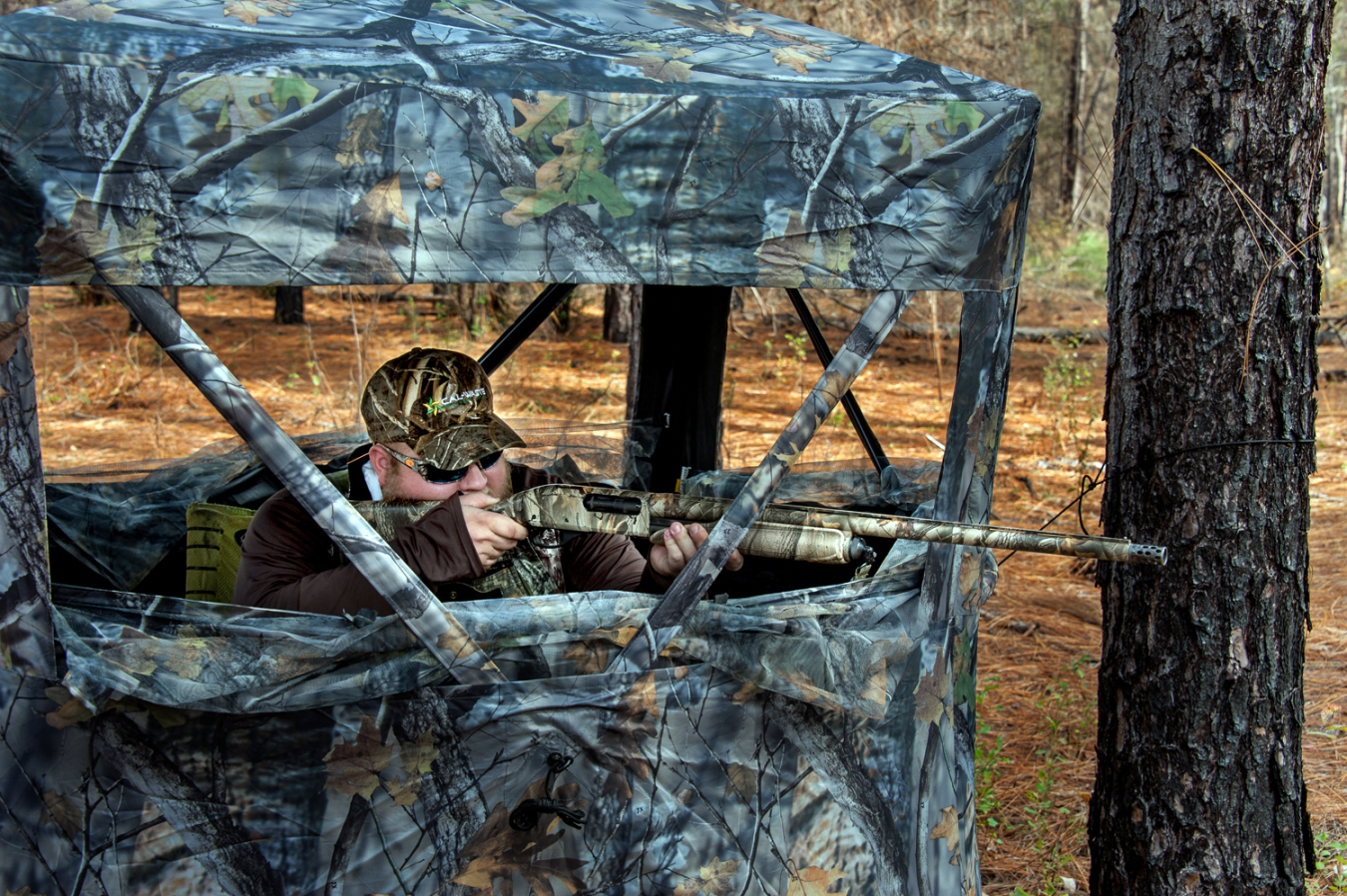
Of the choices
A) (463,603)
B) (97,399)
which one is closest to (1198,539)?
(463,603)

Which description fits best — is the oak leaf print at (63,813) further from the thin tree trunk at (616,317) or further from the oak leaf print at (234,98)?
the thin tree trunk at (616,317)

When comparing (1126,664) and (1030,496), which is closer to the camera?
(1126,664)

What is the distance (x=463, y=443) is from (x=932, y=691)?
4.68 feet

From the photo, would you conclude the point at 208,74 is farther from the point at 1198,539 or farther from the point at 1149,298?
the point at 1198,539

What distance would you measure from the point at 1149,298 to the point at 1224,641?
988 millimetres

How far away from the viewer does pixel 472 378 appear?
3.04 m

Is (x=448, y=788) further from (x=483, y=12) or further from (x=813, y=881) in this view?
(x=483, y=12)

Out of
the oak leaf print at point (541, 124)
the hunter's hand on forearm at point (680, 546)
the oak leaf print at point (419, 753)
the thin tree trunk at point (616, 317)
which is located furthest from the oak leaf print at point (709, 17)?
the thin tree trunk at point (616, 317)

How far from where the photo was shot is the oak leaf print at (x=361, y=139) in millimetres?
1905

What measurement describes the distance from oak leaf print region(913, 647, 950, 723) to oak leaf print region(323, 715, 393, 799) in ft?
4.31

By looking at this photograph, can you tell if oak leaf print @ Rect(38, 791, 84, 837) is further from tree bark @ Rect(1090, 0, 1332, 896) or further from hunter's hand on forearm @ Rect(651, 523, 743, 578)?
tree bark @ Rect(1090, 0, 1332, 896)

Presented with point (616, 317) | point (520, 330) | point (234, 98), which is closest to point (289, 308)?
point (616, 317)

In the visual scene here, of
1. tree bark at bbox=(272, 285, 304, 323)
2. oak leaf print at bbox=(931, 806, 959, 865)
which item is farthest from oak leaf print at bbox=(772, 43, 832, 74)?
tree bark at bbox=(272, 285, 304, 323)

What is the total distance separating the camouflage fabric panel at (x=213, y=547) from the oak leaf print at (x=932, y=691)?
2.14 m
